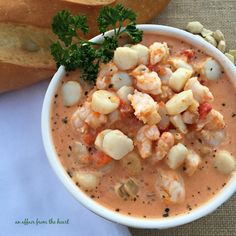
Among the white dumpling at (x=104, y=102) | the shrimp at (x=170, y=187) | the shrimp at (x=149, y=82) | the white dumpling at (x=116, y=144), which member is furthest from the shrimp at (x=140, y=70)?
the shrimp at (x=170, y=187)

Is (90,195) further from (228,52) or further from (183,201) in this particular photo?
(228,52)

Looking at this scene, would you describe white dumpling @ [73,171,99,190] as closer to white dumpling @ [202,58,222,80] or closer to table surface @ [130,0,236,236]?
white dumpling @ [202,58,222,80]

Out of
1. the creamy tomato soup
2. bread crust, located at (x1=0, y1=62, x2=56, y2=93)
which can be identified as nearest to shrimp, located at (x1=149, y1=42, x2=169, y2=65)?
the creamy tomato soup

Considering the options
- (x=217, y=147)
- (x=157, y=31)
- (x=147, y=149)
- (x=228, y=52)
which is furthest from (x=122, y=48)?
(x=228, y=52)

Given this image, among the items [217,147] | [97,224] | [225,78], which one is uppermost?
[225,78]

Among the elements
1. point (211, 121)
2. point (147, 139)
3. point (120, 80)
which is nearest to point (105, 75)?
point (120, 80)

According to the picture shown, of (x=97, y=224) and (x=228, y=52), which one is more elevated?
(x=228, y=52)

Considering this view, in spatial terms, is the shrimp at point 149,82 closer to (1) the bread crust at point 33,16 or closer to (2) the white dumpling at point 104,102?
(2) the white dumpling at point 104,102
